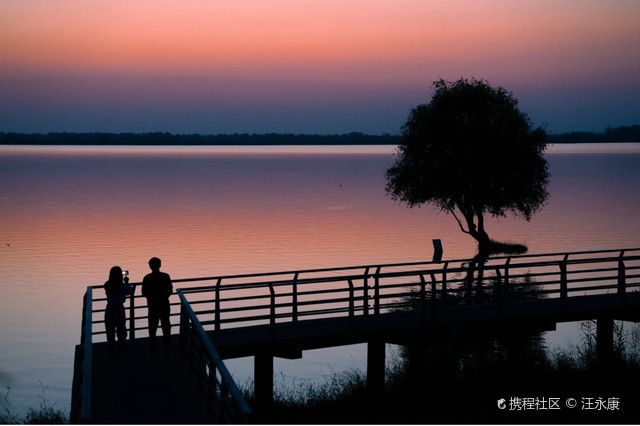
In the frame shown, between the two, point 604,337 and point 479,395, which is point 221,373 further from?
point 604,337

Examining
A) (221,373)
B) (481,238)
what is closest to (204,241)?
(481,238)

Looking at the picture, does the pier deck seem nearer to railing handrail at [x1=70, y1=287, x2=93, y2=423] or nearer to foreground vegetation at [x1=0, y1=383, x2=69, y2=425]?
railing handrail at [x1=70, y1=287, x2=93, y2=423]

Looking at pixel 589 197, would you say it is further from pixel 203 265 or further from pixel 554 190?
pixel 203 265

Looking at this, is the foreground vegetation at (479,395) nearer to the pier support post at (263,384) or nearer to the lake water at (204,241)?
the pier support post at (263,384)

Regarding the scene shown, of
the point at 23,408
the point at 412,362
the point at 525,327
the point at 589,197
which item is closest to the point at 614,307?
the point at 525,327

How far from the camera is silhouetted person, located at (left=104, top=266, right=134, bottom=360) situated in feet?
56.7

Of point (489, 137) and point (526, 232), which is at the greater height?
point (489, 137)

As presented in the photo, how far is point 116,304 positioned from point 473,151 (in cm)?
Result: 4702

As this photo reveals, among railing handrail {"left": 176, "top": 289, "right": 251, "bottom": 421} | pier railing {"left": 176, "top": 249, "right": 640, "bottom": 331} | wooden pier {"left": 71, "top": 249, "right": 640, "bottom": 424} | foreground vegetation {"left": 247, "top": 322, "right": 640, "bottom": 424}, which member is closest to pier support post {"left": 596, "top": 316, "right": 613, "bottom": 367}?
wooden pier {"left": 71, "top": 249, "right": 640, "bottom": 424}

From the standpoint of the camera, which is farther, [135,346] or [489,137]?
[489,137]

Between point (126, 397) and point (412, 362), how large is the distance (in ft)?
32.3

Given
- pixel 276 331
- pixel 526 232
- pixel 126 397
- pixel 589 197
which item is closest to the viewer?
pixel 126 397

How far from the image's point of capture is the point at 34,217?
9406cm

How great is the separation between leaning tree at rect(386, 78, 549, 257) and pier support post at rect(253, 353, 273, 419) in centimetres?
4152
